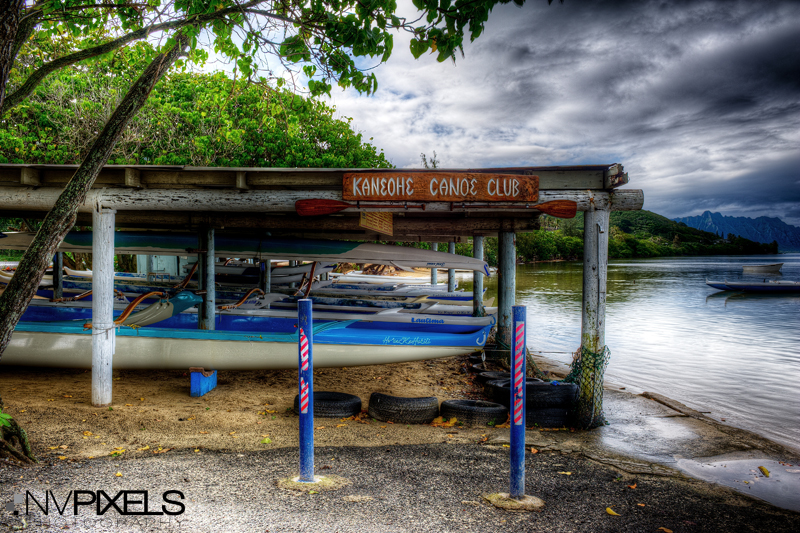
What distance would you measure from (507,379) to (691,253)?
136041 millimetres

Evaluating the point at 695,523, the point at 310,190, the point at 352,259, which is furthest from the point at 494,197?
the point at 352,259

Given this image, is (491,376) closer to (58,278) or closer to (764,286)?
(58,278)

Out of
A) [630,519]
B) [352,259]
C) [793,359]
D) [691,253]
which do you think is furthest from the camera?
[691,253]

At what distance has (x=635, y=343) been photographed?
49.5 feet

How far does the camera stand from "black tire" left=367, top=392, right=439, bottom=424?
19.1 ft

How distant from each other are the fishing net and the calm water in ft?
10.6

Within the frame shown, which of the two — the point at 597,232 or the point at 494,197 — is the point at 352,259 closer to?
the point at 494,197

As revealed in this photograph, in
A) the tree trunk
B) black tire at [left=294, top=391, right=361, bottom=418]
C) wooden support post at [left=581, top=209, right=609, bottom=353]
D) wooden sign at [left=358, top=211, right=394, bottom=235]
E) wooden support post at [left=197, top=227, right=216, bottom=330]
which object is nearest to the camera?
the tree trunk

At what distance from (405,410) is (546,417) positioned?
180 cm

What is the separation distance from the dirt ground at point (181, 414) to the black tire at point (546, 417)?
2.04 feet

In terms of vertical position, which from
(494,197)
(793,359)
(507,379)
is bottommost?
(793,359)

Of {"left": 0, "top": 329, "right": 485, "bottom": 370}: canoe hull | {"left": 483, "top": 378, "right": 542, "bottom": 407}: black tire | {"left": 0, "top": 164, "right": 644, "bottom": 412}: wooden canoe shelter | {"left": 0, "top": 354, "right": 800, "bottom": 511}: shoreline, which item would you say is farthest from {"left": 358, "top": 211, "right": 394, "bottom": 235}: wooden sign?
{"left": 483, "top": 378, "right": 542, "bottom": 407}: black tire

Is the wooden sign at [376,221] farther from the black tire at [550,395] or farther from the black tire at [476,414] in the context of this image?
the black tire at [550,395]

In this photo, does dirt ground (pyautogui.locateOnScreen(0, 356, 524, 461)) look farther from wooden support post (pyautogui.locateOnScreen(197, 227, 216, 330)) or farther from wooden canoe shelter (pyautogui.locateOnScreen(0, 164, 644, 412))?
wooden support post (pyautogui.locateOnScreen(197, 227, 216, 330))
